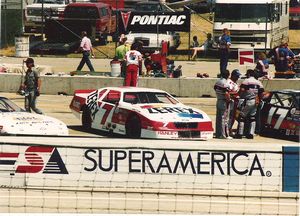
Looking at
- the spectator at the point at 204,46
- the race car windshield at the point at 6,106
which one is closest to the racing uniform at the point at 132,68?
the race car windshield at the point at 6,106

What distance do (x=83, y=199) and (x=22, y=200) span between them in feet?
2.76

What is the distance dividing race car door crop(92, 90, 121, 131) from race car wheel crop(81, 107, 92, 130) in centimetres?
36

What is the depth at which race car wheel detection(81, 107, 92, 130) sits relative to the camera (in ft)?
71.1

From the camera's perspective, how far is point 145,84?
2791 cm

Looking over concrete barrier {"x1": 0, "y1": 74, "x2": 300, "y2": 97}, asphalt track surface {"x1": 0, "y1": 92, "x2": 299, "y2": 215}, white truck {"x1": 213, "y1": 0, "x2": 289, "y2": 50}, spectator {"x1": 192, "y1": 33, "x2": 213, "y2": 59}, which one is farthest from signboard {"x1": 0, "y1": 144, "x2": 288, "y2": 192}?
spectator {"x1": 192, "y1": 33, "x2": 213, "y2": 59}

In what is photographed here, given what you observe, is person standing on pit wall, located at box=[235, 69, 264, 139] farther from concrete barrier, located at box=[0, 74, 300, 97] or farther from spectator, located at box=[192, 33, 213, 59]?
spectator, located at box=[192, 33, 213, 59]

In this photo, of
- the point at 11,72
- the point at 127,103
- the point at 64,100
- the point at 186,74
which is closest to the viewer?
the point at 127,103

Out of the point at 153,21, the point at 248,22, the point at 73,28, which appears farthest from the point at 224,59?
the point at 73,28

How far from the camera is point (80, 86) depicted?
28.0 metres

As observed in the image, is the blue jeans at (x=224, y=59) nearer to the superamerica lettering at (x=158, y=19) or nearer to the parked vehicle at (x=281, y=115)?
the superamerica lettering at (x=158, y=19)

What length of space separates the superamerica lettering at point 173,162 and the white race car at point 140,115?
196 inches

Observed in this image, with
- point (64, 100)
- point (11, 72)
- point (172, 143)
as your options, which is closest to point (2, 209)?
point (172, 143)

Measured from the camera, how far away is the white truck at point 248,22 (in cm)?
3638

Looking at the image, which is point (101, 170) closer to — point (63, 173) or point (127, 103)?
point (63, 173)
